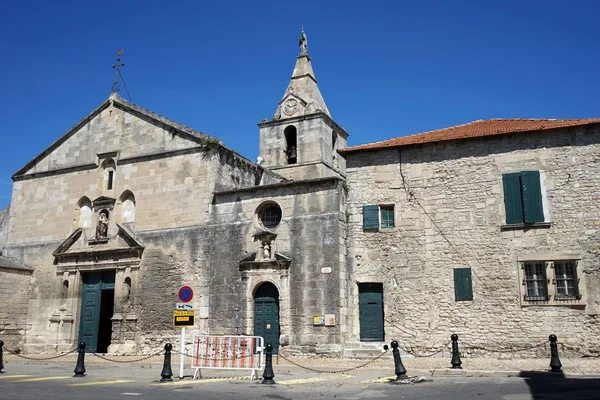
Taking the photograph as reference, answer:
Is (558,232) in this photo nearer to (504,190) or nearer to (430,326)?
(504,190)

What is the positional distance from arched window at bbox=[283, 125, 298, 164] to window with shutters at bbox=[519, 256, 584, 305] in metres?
14.9

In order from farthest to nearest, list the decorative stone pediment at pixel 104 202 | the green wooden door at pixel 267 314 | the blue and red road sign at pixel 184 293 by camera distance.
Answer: the decorative stone pediment at pixel 104 202, the green wooden door at pixel 267 314, the blue and red road sign at pixel 184 293

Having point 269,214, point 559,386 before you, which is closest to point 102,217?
point 269,214

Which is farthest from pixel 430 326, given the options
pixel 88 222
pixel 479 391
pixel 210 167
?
pixel 88 222

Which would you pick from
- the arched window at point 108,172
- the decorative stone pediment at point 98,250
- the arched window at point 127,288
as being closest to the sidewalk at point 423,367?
the arched window at point 127,288

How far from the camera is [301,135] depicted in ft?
92.9

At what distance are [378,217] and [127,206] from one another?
1074 centimetres

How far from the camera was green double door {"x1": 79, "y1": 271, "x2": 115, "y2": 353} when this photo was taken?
70.5 feet

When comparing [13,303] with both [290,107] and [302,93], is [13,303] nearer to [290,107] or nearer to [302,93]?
[290,107]

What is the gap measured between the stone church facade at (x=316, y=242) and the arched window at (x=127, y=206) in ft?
0.30

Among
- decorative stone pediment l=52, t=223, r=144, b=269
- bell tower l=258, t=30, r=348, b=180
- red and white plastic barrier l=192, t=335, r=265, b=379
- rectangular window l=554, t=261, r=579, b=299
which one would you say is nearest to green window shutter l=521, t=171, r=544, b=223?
rectangular window l=554, t=261, r=579, b=299

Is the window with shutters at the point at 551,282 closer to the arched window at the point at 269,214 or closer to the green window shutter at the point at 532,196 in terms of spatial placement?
the green window shutter at the point at 532,196

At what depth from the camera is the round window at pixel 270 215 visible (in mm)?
19438

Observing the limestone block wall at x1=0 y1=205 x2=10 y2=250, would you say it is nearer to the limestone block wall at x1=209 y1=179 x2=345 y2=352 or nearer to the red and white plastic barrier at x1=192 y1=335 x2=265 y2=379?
the limestone block wall at x1=209 y1=179 x2=345 y2=352
